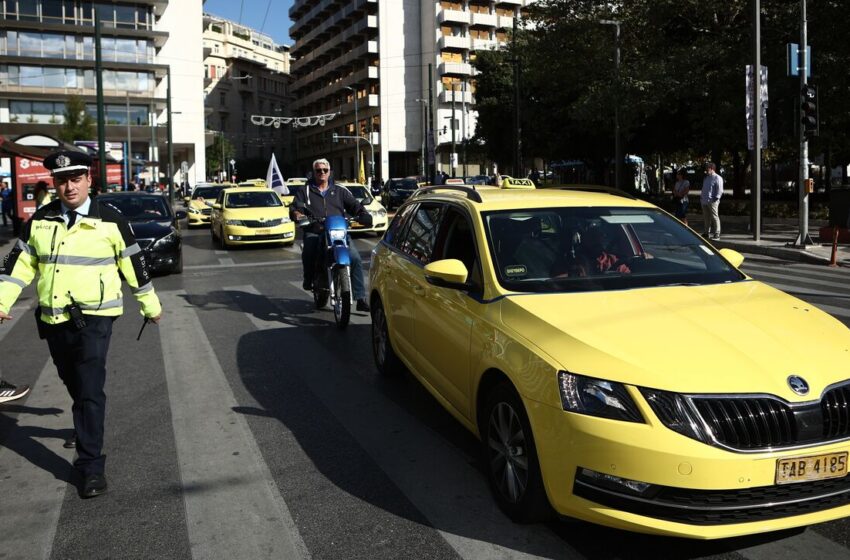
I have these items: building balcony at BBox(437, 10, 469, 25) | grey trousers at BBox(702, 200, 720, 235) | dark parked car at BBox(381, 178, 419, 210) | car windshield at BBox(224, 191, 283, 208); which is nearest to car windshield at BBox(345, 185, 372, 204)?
car windshield at BBox(224, 191, 283, 208)

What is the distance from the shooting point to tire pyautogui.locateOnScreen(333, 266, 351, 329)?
8859 mm

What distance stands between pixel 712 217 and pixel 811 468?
18.0 m

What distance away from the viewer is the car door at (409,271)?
5547 millimetres

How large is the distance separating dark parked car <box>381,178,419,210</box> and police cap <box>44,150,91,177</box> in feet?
108

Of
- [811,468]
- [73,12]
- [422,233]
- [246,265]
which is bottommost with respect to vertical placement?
[811,468]

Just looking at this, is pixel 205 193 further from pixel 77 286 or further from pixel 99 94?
pixel 77 286

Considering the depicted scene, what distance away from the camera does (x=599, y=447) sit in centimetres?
323

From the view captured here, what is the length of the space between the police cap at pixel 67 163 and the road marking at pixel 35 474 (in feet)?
5.66

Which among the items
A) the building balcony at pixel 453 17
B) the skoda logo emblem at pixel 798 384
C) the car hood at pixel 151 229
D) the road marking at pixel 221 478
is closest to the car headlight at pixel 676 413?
the skoda logo emblem at pixel 798 384

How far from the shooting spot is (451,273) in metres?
4.46

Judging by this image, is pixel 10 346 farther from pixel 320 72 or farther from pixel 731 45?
pixel 320 72

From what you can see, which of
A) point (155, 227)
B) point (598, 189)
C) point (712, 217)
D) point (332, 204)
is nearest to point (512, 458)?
point (598, 189)

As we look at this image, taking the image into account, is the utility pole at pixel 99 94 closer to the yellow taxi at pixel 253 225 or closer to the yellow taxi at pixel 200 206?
the yellow taxi at pixel 200 206

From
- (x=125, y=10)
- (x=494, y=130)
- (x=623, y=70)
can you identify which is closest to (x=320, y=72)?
(x=125, y=10)
